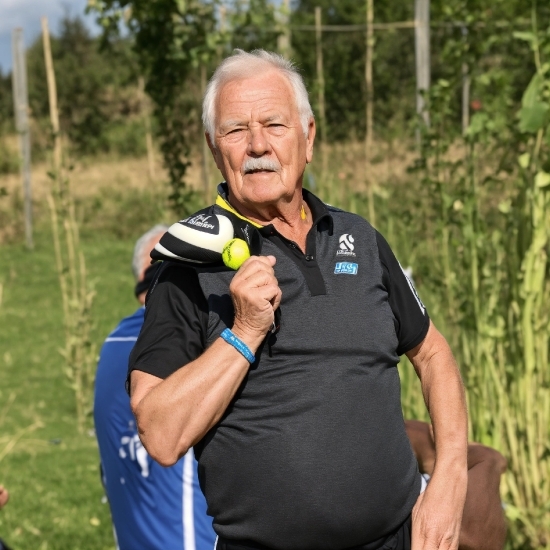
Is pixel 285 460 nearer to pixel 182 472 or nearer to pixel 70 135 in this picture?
pixel 182 472

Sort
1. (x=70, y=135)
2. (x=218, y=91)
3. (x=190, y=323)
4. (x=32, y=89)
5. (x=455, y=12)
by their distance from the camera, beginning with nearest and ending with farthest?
(x=190, y=323)
(x=218, y=91)
(x=455, y=12)
(x=70, y=135)
(x=32, y=89)

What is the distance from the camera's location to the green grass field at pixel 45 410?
19.3 ft

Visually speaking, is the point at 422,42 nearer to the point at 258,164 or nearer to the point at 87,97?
the point at 258,164

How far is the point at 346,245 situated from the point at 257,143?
335 mm

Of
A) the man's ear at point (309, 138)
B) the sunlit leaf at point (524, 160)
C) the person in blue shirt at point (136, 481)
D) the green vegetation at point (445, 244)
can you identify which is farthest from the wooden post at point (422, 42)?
the man's ear at point (309, 138)

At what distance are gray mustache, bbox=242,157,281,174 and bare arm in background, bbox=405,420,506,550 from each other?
0.94m

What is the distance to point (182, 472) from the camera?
148 inches

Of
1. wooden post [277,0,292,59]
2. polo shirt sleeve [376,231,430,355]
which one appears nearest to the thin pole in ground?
wooden post [277,0,292,59]

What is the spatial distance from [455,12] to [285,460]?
11.8 feet

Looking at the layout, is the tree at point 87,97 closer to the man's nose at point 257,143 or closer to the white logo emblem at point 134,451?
the white logo emblem at point 134,451

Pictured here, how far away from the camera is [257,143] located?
2.48 metres

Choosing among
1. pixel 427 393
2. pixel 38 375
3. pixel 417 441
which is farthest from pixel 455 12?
pixel 38 375

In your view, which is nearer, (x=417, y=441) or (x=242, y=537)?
(x=242, y=537)

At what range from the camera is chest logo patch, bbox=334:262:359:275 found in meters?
2.44
